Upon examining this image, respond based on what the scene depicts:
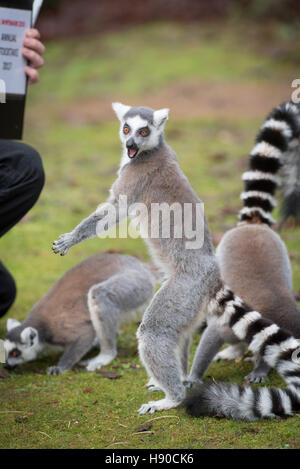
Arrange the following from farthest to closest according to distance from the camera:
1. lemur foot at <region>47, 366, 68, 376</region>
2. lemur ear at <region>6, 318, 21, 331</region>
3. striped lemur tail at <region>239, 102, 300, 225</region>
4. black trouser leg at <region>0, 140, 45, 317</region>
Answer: lemur ear at <region>6, 318, 21, 331</region> < striped lemur tail at <region>239, 102, 300, 225</region> < lemur foot at <region>47, 366, 68, 376</region> < black trouser leg at <region>0, 140, 45, 317</region>

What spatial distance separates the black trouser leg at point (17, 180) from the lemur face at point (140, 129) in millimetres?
773

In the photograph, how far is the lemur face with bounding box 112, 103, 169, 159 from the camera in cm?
352

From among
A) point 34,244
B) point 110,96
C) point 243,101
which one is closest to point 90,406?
point 34,244

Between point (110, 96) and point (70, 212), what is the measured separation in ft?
28.4

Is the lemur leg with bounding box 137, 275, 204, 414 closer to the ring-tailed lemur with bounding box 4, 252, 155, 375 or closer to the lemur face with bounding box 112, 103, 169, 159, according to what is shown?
the lemur face with bounding box 112, 103, 169, 159

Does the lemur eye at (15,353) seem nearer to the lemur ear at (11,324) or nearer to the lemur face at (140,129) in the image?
the lemur ear at (11,324)

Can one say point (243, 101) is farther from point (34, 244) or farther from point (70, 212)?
point (34, 244)

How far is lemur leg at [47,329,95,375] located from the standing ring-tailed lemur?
1.08 meters

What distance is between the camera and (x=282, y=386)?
12.5 feet

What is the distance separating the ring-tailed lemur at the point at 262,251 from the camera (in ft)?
12.9

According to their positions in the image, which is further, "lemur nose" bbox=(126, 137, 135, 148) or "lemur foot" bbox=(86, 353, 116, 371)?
"lemur foot" bbox=(86, 353, 116, 371)

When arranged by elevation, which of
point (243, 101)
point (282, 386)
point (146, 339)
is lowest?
point (282, 386)

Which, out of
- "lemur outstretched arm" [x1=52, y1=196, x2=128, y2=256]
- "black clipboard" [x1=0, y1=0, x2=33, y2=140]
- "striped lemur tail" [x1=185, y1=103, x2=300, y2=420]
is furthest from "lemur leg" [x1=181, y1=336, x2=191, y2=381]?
"black clipboard" [x1=0, y1=0, x2=33, y2=140]

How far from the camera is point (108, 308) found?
14.9 feet
